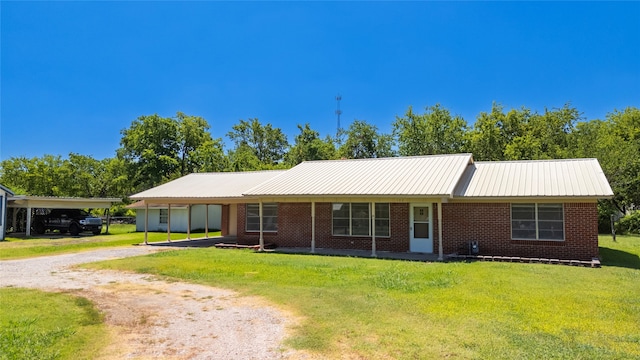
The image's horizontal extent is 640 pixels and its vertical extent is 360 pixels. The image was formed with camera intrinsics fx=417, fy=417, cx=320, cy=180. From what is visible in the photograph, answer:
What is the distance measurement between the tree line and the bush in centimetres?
165

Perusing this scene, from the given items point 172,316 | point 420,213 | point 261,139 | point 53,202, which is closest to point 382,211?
point 420,213

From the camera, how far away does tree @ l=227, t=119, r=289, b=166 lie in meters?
59.2

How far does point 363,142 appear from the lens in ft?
162

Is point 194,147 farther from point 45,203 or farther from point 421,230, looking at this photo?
point 421,230

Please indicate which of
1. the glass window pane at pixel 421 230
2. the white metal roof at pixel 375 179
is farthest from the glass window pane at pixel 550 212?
the glass window pane at pixel 421 230

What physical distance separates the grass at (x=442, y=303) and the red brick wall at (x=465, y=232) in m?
1.24

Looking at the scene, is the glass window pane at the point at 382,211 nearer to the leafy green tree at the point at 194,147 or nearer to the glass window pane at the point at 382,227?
the glass window pane at the point at 382,227

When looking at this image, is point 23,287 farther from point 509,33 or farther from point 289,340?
point 509,33

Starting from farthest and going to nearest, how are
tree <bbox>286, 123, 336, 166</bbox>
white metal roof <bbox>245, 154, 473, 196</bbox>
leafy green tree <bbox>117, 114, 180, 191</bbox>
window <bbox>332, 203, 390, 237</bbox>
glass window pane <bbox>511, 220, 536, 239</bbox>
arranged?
tree <bbox>286, 123, 336, 166</bbox> → leafy green tree <bbox>117, 114, 180, 191</bbox> → window <bbox>332, 203, 390, 237</bbox> → white metal roof <bbox>245, 154, 473, 196</bbox> → glass window pane <bbox>511, 220, 536, 239</bbox>

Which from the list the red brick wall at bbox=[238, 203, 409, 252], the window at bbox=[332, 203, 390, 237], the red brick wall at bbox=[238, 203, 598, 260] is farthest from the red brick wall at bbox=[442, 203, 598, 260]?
the window at bbox=[332, 203, 390, 237]

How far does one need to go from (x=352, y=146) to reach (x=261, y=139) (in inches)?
628

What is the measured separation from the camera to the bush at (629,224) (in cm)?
2655

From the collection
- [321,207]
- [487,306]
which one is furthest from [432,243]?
[487,306]

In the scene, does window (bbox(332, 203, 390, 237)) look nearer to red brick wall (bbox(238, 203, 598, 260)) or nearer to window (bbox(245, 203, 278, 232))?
red brick wall (bbox(238, 203, 598, 260))
